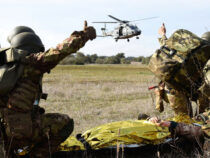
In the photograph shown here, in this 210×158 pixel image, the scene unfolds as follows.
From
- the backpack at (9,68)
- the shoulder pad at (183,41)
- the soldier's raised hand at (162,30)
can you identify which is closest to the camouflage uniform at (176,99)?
the soldier's raised hand at (162,30)

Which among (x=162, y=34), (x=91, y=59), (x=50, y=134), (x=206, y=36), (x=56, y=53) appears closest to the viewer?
(x=56, y=53)

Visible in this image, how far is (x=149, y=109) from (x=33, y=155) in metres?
4.91

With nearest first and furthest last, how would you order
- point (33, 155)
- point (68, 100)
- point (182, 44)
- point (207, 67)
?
1. point (33, 155)
2. point (182, 44)
3. point (207, 67)
4. point (68, 100)

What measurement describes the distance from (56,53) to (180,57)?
71.9 inches

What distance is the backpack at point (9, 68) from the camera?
3.36 metres

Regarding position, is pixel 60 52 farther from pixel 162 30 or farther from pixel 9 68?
pixel 162 30

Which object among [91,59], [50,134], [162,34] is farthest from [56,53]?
[91,59]

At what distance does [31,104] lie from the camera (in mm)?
3562

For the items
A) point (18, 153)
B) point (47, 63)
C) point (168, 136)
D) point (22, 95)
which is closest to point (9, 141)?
point (18, 153)

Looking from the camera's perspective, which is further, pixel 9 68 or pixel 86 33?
pixel 86 33

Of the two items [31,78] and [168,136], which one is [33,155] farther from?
[168,136]

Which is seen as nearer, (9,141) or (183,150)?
(9,141)

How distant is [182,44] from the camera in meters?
4.33

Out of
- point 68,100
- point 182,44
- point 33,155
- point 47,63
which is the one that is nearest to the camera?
point 47,63
